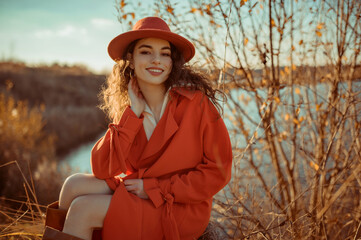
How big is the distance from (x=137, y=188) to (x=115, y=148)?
306 mm

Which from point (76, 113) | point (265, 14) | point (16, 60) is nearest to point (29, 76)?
point (16, 60)

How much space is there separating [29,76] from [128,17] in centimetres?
1166

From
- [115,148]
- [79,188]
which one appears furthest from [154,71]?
[79,188]

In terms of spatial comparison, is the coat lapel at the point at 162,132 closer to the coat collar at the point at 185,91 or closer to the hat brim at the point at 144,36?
the coat collar at the point at 185,91

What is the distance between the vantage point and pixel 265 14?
2.59m

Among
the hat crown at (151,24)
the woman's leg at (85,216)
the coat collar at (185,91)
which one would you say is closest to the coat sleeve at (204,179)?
the coat collar at (185,91)

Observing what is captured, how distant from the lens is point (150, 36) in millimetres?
2004

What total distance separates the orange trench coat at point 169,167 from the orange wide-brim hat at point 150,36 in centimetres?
36

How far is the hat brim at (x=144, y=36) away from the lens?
1960mm

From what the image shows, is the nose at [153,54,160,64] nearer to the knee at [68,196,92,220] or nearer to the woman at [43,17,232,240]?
the woman at [43,17,232,240]

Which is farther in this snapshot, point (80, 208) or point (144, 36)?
point (144, 36)

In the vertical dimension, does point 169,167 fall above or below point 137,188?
above

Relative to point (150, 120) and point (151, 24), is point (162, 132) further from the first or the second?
point (151, 24)

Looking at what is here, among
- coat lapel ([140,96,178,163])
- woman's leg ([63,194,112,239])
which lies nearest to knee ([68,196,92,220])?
woman's leg ([63,194,112,239])
